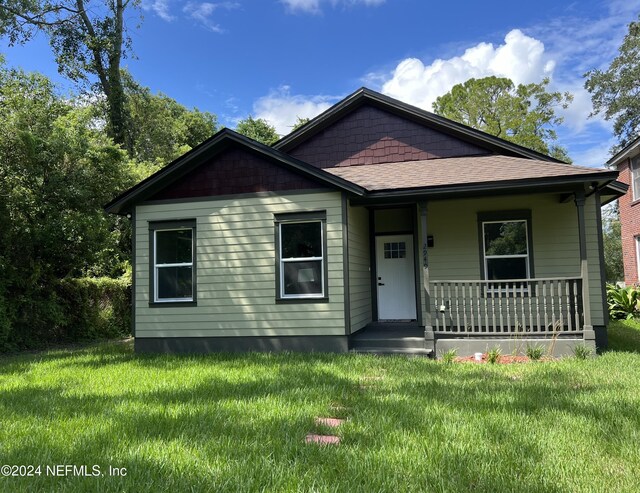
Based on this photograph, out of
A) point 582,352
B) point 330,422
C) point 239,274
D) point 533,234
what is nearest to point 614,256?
point 533,234

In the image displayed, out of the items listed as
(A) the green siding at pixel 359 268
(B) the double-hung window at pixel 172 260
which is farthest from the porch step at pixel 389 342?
(B) the double-hung window at pixel 172 260

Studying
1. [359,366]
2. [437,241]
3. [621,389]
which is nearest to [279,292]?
[359,366]

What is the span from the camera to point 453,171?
903 centimetres

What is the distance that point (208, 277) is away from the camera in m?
8.96

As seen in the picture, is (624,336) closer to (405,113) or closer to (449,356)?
(449,356)

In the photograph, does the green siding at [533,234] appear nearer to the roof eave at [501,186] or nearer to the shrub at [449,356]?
the roof eave at [501,186]

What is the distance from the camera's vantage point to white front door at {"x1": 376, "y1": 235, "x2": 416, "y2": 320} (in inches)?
396

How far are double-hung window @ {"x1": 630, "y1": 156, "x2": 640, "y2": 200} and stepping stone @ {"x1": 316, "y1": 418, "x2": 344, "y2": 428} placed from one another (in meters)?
17.3

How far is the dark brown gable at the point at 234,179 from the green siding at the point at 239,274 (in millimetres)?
198

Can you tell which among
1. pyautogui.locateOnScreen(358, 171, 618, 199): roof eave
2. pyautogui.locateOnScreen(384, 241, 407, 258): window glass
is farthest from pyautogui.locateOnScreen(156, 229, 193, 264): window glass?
pyautogui.locateOnScreen(384, 241, 407, 258): window glass

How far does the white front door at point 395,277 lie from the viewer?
10.0m

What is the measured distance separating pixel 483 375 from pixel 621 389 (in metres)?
1.60

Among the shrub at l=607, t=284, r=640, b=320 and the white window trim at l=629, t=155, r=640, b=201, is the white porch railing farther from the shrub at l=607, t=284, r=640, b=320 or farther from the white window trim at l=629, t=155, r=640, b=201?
the white window trim at l=629, t=155, r=640, b=201

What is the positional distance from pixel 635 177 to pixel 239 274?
1573 cm
